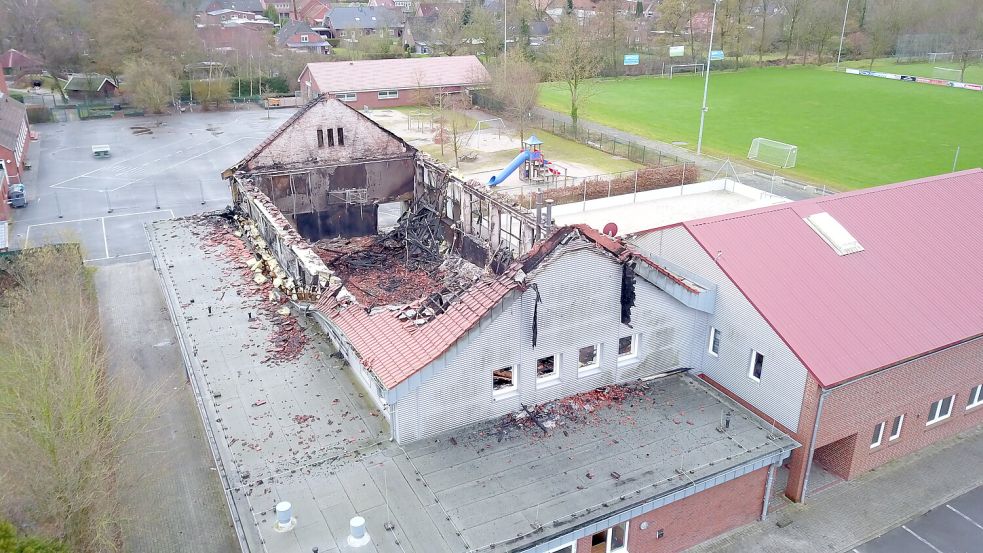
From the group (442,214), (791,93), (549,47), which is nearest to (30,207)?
(442,214)

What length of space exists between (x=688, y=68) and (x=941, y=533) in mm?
85326

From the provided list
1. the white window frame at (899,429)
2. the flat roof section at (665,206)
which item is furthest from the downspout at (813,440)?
the flat roof section at (665,206)

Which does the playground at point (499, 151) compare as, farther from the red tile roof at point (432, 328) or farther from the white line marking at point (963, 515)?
the white line marking at point (963, 515)

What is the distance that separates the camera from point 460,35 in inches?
3900

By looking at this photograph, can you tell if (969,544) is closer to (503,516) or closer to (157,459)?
(503,516)

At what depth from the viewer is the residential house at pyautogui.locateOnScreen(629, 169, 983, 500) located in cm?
1845

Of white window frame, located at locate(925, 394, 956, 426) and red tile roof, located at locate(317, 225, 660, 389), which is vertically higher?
red tile roof, located at locate(317, 225, 660, 389)

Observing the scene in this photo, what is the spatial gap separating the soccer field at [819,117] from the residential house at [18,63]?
2317 inches

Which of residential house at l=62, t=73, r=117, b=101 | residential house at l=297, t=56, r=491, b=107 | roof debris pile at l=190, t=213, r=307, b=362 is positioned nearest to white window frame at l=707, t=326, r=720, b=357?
roof debris pile at l=190, t=213, r=307, b=362

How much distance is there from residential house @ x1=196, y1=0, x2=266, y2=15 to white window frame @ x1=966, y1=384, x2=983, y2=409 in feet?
444

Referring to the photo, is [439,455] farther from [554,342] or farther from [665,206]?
[665,206]

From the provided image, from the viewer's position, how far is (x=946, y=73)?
88938 mm

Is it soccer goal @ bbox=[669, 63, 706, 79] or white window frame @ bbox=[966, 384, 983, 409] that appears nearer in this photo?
white window frame @ bbox=[966, 384, 983, 409]

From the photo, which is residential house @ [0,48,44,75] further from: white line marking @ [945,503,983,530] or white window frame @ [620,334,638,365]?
white line marking @ [945,503,983,530]
